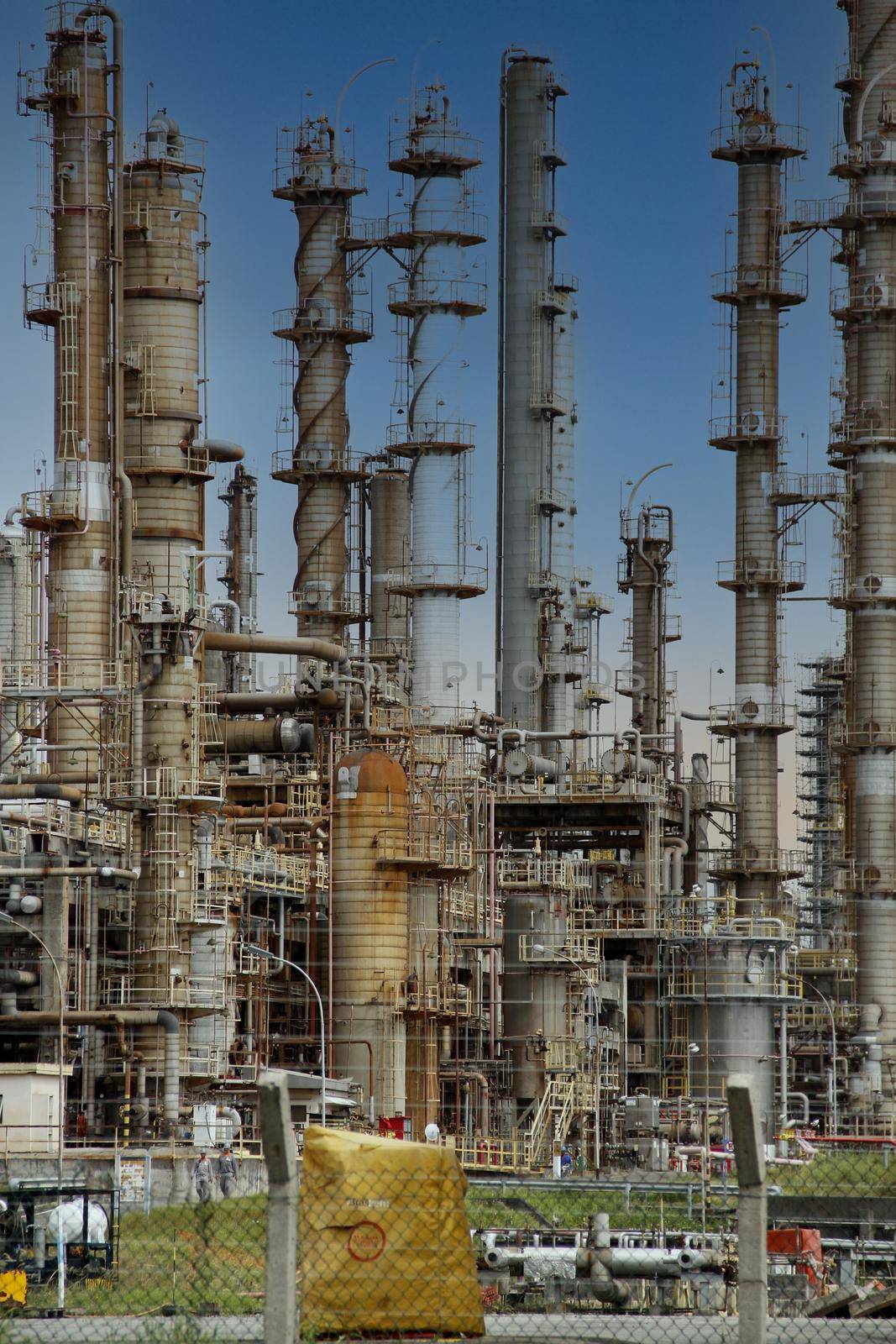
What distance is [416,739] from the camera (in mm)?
54188

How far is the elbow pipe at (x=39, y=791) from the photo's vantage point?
44031 mm

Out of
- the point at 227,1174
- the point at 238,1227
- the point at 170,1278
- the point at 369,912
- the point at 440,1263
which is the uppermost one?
the point at 369,912

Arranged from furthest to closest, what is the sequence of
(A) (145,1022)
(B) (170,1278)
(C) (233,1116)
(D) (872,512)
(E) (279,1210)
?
(D) (872,512), (A) (145,1022), (C) (233,1116), (B) (170,1278), (E) (279,1210)

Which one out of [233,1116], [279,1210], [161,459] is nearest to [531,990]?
[233,1116]

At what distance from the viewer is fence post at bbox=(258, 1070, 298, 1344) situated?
1112 centimetres

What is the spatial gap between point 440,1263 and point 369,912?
111 ft

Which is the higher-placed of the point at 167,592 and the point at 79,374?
the point at 79,374

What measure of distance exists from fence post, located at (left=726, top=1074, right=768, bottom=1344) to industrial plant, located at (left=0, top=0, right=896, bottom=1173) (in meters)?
23.4

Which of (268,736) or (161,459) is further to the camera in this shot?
(268,736)

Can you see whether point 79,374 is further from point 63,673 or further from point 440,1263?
point 440,1263

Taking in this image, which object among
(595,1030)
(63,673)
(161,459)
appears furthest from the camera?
(595,1030)

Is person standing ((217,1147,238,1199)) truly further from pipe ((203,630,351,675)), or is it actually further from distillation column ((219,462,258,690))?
distillation column ((219,462,258,690))

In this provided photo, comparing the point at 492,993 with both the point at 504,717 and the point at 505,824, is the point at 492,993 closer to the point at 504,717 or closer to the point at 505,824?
the point at 505,824

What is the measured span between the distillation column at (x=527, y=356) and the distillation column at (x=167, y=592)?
1269 cm
